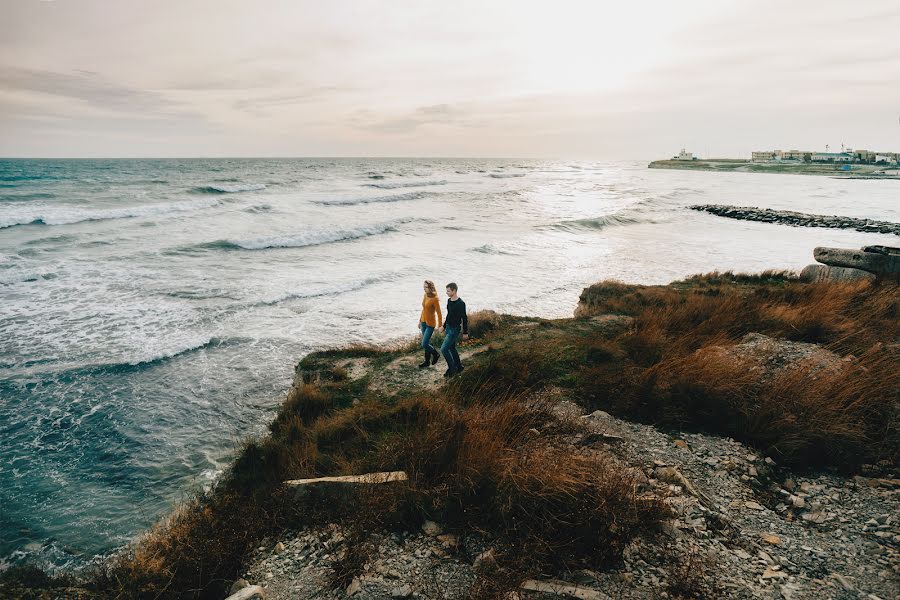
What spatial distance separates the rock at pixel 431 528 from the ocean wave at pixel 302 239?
24.3 metres

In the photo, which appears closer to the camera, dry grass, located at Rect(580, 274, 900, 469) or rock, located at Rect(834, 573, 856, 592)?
rock, located at Rect(834, 573, 856, 592)

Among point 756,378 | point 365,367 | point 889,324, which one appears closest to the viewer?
point 756,378

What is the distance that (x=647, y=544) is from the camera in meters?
3.62

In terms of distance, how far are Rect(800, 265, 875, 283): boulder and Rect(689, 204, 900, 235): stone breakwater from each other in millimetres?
22961

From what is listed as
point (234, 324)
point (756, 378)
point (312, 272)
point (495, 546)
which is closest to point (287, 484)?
point (495, 546)

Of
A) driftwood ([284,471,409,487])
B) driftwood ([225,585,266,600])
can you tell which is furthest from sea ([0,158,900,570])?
driftwood ([225,585,266,600])

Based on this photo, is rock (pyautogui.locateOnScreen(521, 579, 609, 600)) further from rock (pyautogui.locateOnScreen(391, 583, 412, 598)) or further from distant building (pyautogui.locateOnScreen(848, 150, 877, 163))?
distant building (pyautogui.locateOnScreen(848, 150, 877, 163))

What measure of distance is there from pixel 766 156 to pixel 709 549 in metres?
206

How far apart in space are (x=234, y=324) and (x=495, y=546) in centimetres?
1175

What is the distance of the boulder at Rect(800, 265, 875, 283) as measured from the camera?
41.6 ft

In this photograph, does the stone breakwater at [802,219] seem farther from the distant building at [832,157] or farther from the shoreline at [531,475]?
the distant building at [832,157]

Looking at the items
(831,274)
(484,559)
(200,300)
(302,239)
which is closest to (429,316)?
(484,559)

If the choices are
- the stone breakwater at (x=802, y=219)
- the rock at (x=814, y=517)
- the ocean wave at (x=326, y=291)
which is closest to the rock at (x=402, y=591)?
the rock at (x=814, y=517)

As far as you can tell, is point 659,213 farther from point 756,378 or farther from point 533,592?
point 533,592
